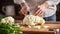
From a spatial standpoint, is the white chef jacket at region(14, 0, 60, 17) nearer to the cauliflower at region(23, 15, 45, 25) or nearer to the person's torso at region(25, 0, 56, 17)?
the person's torso at region(25, 0, 56, 17)

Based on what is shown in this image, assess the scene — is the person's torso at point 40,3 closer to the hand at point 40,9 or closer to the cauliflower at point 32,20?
the hand at point 40,9

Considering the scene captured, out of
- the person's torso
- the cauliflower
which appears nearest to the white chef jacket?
the person's torso

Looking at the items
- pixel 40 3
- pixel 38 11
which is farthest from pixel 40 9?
pixel 40 3

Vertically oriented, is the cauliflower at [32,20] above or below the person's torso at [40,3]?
below

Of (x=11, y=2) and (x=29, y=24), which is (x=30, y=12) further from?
(x=11, y=2)

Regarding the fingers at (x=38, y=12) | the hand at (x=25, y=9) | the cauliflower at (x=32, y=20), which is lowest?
the cauliflower at (x=32, y=20)

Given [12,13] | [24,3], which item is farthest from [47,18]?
[12,13]

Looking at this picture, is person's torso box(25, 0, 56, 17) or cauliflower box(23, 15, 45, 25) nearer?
cauliflower box(23, 15, 45, 25)

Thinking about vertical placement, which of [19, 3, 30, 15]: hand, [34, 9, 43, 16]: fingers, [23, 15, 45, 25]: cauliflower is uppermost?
[19, 3, 30, 15]: hand

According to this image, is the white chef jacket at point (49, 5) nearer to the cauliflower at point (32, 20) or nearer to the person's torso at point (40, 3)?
the person's torso at point (40, 3)

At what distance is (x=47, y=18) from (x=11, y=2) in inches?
27.1

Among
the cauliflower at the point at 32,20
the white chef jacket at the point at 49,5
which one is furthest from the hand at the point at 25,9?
the cauliflower at the point at 32,20

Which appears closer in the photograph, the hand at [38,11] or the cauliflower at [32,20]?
the cauliflower at [32,20]

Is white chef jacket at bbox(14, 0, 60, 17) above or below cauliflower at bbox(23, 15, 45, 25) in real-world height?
above
